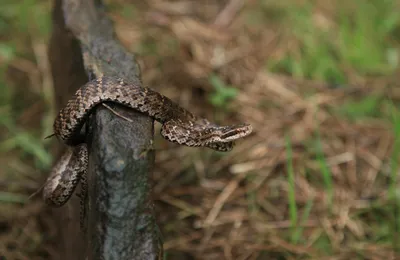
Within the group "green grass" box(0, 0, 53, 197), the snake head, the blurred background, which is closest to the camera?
the snake head

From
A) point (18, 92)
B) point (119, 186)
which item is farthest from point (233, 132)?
point (18, 92)

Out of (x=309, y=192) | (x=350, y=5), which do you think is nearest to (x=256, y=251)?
(x=309, y=192)

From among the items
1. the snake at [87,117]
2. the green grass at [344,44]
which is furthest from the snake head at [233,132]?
the green grass at [344,44]

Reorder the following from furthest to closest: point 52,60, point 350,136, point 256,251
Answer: point 350,136
point 52,60
point 256,251

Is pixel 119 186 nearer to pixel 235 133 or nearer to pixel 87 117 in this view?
pixel 87 117

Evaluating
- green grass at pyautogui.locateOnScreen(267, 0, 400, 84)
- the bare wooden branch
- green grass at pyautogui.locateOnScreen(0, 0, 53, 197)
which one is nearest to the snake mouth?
the bare wooden branch

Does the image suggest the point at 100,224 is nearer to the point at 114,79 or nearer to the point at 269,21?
the point at 114,79

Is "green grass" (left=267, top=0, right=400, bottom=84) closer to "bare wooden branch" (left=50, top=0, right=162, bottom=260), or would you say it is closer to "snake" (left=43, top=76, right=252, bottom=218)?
"snake" (left=43, top=76, right=252, bottom=218)

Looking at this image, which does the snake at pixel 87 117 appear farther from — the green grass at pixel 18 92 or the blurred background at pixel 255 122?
the green grass at pixel 18 92
